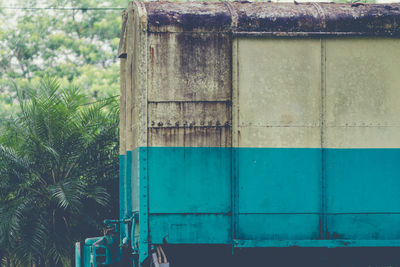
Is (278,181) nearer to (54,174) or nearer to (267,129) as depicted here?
(267,129)

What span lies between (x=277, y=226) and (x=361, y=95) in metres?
1.60

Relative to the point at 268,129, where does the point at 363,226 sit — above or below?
below

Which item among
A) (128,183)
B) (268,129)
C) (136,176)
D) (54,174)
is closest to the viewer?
(268,129)

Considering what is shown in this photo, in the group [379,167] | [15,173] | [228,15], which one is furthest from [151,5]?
[15,173]

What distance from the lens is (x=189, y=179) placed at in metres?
5.88

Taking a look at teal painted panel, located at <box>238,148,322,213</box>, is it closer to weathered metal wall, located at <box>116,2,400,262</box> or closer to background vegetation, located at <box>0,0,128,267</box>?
weathered metal wall, located at <box>116,2,400,262</box>

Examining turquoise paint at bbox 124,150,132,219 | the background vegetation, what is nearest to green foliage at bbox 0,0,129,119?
the background vegetation

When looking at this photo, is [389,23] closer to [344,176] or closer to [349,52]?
[349,52]

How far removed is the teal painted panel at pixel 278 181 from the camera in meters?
5.84

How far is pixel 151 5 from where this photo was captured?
6.20 metres

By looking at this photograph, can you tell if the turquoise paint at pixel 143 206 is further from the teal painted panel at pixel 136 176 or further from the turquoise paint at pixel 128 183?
the turquoise paint at pixel 128 183

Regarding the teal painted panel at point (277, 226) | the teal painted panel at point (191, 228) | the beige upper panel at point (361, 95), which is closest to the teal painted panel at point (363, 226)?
the teal painted panel at point (277, 226)

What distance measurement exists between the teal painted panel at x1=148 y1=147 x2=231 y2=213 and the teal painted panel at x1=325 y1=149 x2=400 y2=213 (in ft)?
3.52

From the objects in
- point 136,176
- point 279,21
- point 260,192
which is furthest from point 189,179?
point 279,21
